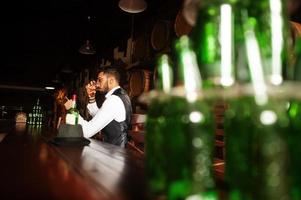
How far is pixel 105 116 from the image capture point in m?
3.01

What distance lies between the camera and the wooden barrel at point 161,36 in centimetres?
379

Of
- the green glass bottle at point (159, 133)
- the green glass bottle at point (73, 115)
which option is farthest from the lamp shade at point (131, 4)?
the green glass bottle at point (159, 133)

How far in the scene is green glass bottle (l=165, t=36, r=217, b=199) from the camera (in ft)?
1.83

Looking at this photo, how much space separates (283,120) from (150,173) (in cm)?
36

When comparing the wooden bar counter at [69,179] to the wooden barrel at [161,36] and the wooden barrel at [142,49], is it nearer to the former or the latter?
the wooden barrel at [161,36]

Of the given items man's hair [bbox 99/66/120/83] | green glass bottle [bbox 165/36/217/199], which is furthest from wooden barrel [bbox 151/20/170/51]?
green glass bottle [bbox 165/36/217/199]

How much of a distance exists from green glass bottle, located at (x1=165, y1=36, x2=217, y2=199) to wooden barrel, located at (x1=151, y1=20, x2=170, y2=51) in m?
3.21

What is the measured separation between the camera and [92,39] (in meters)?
7.83

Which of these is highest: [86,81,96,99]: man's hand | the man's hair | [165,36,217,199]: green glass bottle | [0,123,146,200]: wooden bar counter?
the man's hair

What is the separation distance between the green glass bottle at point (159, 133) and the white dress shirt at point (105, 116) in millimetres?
2204

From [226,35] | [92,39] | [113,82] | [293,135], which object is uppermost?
[92,39]

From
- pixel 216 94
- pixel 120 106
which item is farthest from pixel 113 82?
pixel 216 94

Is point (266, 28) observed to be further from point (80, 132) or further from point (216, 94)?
point (80, 132)

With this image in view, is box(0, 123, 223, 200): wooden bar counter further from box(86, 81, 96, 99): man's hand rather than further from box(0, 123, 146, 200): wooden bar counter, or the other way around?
box(86, 81, 96, 99): man's hand
